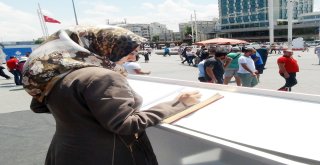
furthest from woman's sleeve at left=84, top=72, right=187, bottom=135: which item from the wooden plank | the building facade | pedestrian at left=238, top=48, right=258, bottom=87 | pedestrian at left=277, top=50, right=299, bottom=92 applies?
the building facade

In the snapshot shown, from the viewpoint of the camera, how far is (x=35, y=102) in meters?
1.59

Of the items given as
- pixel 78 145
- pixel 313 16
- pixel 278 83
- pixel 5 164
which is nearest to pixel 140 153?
pixel 78 145

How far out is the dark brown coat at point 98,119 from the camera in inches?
48.6

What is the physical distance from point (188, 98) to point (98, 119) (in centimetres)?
64

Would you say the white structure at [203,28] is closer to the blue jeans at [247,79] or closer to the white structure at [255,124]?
the blue jeans at [247,79]

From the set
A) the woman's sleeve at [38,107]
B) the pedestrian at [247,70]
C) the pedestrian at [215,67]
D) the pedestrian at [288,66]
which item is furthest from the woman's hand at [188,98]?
the pedestrian at [288,66]

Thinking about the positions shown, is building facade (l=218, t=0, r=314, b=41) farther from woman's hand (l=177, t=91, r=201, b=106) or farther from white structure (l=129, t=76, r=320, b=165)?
woman's hand (l=177, t=91, r=201, b=106)

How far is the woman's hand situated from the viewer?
1.72 meters

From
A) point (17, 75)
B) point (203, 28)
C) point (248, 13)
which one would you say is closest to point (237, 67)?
point (17, 75)

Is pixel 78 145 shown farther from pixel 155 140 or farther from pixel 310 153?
pixel 155 140

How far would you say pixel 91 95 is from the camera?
1227 millimetres

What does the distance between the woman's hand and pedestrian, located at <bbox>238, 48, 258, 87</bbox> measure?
5.61m

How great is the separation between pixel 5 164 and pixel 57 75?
3.28 metres

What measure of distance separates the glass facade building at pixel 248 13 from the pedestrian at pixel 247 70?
98678 mm
